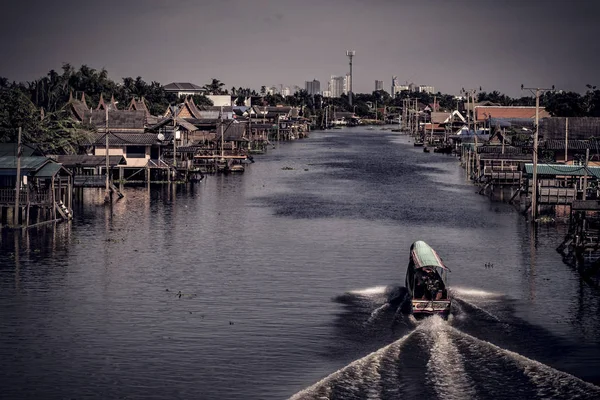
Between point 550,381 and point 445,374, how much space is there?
11.7ft

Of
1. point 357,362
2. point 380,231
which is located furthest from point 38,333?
point 380,231

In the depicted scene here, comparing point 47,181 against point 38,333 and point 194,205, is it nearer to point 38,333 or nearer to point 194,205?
point 194,205

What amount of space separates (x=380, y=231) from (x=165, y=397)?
114 feet

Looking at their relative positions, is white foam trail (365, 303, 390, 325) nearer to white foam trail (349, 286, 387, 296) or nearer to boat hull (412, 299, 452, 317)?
boat hull (412, 299, 452, 317)

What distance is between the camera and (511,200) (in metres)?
76.9

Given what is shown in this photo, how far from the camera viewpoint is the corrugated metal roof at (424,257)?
38.3m

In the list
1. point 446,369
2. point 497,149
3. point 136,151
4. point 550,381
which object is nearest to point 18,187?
point 136,151

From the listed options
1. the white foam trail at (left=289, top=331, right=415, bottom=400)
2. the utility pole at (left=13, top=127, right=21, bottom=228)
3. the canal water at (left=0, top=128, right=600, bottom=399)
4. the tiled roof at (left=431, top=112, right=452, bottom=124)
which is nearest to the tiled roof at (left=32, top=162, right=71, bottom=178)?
the utility pole at (left=13, top=127, right=21, bottom=228)

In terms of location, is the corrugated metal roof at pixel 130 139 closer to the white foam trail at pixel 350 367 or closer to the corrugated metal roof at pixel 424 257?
the corrugated metal roof at pixel 424 257

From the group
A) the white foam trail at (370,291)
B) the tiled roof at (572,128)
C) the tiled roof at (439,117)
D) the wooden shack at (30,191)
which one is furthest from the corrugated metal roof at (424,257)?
the tiled roof at (439,117)

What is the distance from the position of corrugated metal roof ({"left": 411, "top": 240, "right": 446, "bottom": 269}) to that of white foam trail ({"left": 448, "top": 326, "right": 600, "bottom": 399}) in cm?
665

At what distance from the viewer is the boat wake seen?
28.3m

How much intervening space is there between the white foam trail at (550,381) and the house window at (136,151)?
6417 centimetres

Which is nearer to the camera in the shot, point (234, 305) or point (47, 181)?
point (234, 305)
